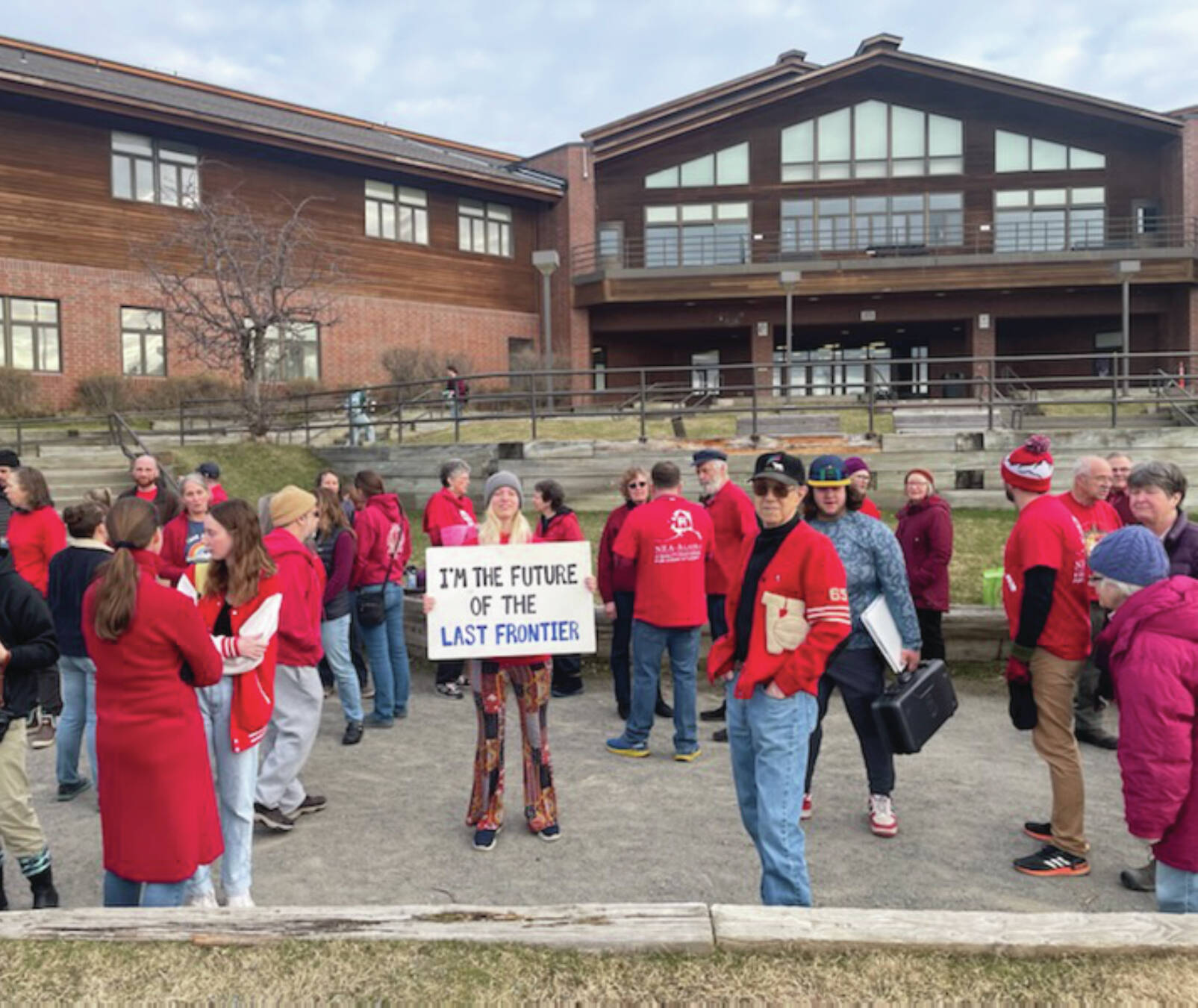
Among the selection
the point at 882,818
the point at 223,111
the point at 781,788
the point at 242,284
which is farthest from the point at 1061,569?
the point at 223,111

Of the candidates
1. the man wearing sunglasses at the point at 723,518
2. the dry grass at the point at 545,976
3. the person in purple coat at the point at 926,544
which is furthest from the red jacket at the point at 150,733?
the person in purple coat at the point at 926,544

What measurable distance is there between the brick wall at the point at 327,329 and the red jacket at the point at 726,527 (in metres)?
15.2

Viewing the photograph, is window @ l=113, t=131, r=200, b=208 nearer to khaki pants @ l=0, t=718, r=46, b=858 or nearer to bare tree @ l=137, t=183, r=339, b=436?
bare tree @ l=137, t=183, r=339, b=436

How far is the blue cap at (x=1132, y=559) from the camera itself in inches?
134

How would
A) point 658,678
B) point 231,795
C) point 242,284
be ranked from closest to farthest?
point 231,795 → point 658,678 → point 242,284

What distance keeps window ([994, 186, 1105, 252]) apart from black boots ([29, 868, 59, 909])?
35.4 metres

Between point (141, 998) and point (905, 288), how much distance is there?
102 feet

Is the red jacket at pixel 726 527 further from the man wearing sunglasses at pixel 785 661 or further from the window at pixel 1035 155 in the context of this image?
the window at pixel 1035 155

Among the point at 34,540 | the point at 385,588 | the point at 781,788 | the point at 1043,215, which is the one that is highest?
the point at 1043,215

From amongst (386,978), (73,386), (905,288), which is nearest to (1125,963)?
(386,978)

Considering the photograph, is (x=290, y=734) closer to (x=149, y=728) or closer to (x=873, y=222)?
(x=149, y=728)

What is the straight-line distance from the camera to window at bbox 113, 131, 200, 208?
2450cm

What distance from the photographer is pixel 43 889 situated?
4.23 meters

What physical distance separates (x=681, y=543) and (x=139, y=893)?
12.2ft
